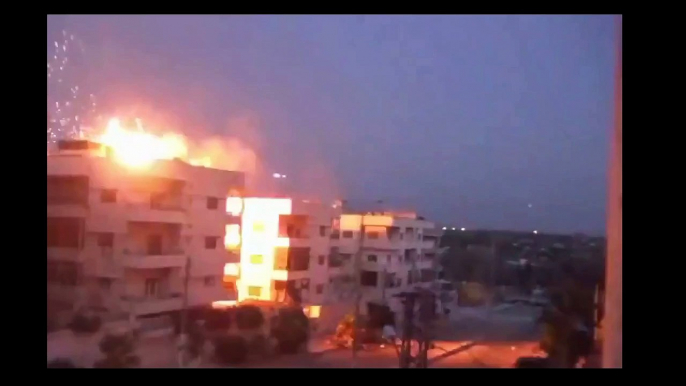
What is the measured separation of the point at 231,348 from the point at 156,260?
1.54 ft

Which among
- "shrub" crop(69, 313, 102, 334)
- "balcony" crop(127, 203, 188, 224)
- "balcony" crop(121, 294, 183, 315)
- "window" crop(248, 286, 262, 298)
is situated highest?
"balcony" crop(127, 203, 188, 224)

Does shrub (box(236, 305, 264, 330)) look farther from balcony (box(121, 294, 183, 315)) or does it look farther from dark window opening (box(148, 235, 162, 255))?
dark window opening (box(148, 235, 162, 255))

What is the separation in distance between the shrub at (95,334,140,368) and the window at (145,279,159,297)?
18 cm

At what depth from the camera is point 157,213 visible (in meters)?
2.38

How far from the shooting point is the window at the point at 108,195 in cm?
236

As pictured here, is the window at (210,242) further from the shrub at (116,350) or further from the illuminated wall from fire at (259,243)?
the shrub at (116,350)

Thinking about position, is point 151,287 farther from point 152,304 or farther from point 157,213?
point 157,213

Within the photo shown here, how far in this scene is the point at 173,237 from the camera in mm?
2396

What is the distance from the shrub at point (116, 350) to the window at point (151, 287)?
179mm

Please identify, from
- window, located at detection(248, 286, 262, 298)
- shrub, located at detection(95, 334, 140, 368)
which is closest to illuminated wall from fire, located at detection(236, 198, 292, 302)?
window, located at detection(248, 286, 262, 298)

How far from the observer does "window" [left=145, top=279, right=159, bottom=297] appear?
7.86 ft

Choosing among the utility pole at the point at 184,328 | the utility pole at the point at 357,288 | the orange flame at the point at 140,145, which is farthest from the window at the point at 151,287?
the utility pole at the point at 357,288
